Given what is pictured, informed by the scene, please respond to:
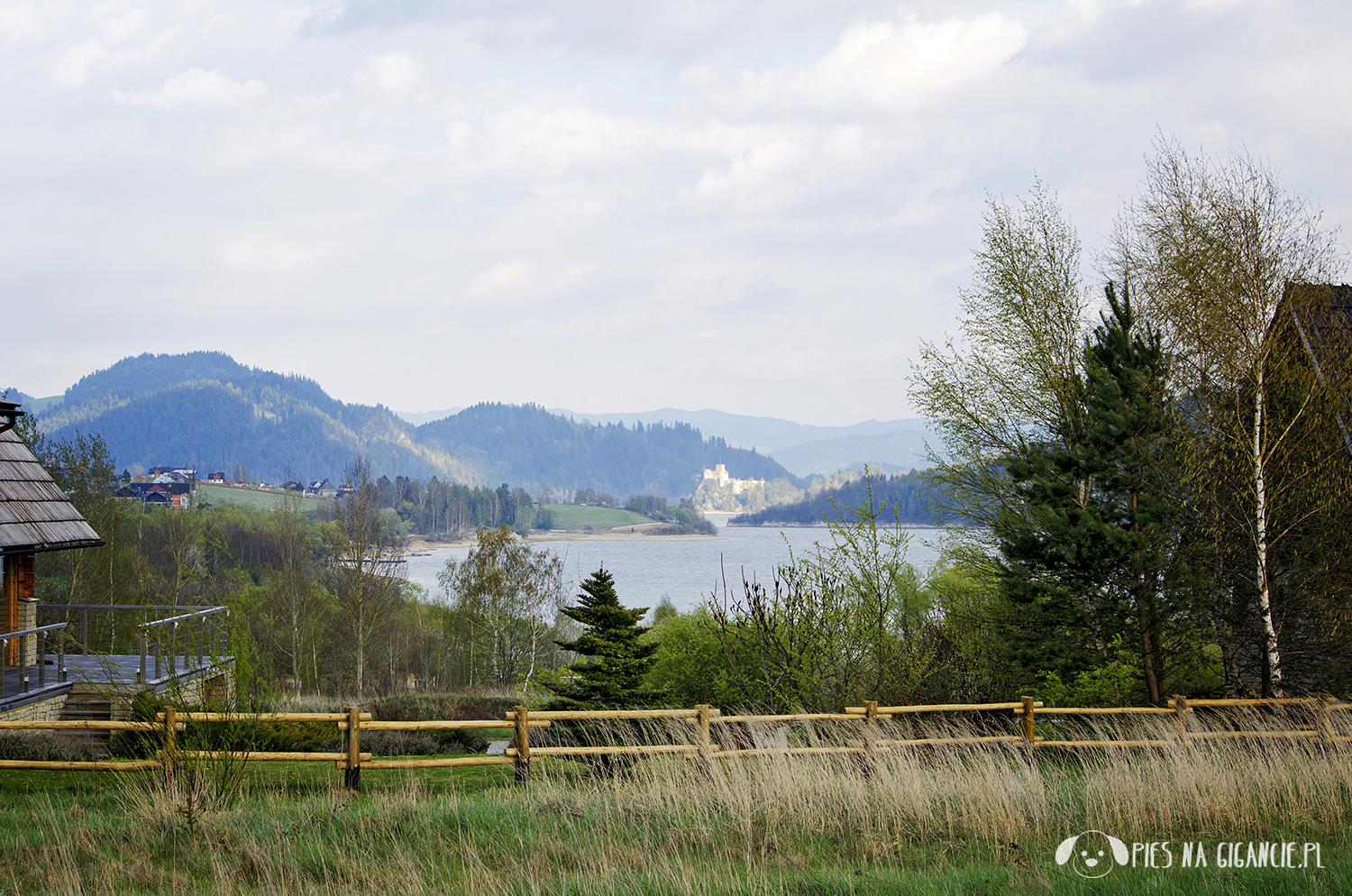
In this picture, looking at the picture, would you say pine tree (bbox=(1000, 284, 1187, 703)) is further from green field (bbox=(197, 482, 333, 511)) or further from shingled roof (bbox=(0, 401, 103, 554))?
green field (bbox=(197, 482, 333, 511))

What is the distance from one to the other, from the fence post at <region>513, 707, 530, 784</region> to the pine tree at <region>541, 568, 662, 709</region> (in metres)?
6.47

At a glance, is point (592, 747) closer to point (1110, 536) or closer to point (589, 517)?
point (1110, 536)

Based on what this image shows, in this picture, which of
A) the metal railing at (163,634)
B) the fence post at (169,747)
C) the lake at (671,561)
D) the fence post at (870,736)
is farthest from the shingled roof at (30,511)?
the lake at (671,561)

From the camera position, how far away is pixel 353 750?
763 cm

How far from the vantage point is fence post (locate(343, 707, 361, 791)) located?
24.8 feet

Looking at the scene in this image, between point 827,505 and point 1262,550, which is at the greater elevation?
point 1262,550

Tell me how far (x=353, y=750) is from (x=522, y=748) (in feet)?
4.88

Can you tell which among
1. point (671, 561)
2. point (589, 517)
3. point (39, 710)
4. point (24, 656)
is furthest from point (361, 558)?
point (589, 517)

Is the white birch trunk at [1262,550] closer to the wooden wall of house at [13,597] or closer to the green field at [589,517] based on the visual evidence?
the wooden wall of house at [13,597]

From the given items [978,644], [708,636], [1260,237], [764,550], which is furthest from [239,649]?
[764,550]

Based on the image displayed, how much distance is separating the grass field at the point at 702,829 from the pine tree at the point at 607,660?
6.95 metres

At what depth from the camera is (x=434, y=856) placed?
584 centimetres

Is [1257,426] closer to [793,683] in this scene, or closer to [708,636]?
[793,683]

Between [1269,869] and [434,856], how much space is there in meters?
5.34
